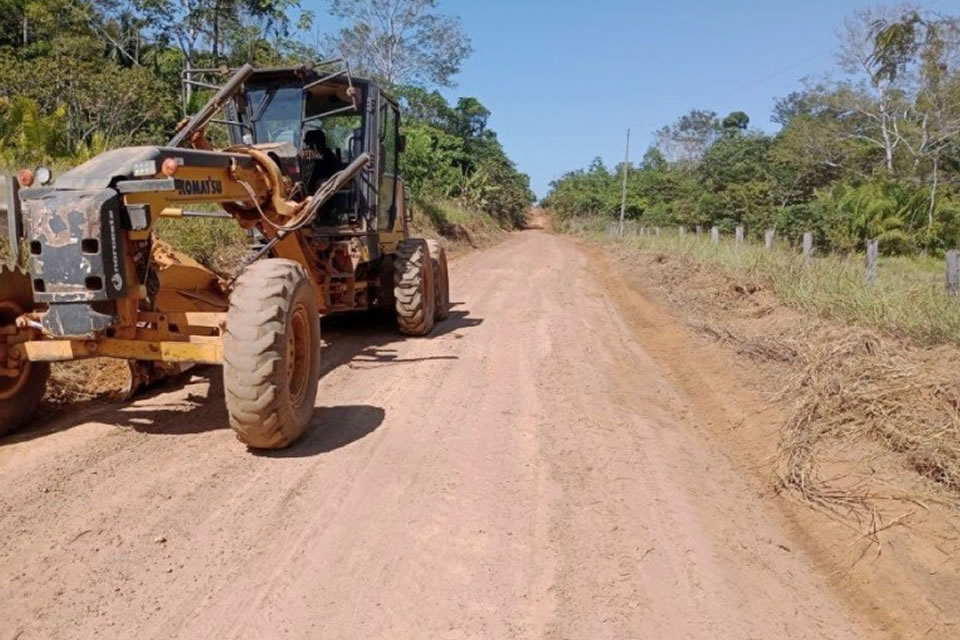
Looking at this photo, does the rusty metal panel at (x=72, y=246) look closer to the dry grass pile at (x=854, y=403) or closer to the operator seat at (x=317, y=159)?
the operator seat at (x=317, y=159)

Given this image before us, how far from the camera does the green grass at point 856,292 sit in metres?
6.21

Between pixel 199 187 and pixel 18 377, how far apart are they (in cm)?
161

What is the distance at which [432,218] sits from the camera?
25.1 m

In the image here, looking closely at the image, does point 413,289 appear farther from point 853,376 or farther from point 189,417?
point 853,376

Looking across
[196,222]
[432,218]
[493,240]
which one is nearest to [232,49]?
[432,218]

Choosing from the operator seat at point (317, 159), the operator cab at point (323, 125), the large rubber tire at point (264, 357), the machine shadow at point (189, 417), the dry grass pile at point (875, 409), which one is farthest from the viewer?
the operator seat at point (317, 159)

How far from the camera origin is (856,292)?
7.48m

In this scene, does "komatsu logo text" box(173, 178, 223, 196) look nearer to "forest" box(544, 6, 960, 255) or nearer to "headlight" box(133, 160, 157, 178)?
"headlight" box(133, 160, 157, 178)

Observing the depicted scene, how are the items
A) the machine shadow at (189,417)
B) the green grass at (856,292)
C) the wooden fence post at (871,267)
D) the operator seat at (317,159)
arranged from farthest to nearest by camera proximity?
the wooden fence post at (871,267) < the operator seat at (317,159) < the green grass at (856,292) < the machine shadow at (189,417)

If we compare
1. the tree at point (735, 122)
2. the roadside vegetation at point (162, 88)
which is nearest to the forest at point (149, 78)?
the roadside vegetation at point (162, 88)

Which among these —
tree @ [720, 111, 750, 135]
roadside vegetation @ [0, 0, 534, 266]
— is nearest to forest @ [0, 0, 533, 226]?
roadside vegetation @ [0, 0, 534, 266]

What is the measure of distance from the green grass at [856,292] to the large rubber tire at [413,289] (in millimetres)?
4109

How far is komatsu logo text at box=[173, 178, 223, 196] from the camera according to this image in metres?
4.43

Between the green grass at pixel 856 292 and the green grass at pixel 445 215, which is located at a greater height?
the green grass at pixel 445 215
